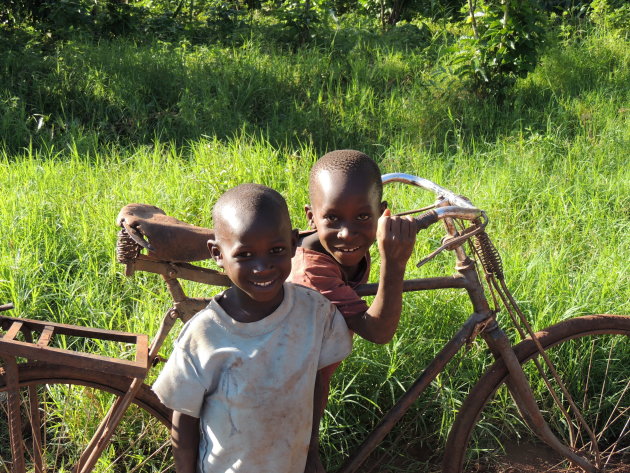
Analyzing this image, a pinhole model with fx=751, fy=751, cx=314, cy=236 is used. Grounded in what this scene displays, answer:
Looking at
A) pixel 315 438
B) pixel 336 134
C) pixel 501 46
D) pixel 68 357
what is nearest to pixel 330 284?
pixel 315 438

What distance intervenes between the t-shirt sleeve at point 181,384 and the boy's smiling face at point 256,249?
0.24m

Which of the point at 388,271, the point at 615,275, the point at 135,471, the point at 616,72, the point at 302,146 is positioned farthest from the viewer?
the point at 616,72

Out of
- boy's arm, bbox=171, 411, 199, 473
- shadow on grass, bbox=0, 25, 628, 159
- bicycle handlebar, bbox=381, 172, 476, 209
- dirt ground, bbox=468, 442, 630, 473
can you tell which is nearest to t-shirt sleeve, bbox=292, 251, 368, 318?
bicycle handlebar, bbox=381, 172, 476, 209

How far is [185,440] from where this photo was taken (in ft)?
6.57

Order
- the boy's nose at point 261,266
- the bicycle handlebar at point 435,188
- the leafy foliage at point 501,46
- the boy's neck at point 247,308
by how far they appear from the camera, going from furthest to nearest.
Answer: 1. the leafy foliage at point 501,46
2. the bicycle handlebar at point 435,188
3. the boy's neck at point 247,308
4. the boy's nose at point 261,266

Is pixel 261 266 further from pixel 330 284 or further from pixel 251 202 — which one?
pixel 330 284

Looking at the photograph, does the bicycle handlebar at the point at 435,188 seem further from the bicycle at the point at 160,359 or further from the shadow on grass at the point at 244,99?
the shadow on grass at the point at 244,99

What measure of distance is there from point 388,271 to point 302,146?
3.31 m

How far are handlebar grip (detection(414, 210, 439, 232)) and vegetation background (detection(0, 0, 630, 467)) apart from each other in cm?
88

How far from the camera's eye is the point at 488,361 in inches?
122

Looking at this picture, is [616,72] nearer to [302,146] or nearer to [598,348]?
[302,146]

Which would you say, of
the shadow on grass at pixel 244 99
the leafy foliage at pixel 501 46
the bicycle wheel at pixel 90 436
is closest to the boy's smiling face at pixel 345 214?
the bicycle wheel at pixel 90 436

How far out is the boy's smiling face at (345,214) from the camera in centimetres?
207

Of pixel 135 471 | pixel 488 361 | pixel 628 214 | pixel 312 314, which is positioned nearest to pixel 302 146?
pixel 628 214
